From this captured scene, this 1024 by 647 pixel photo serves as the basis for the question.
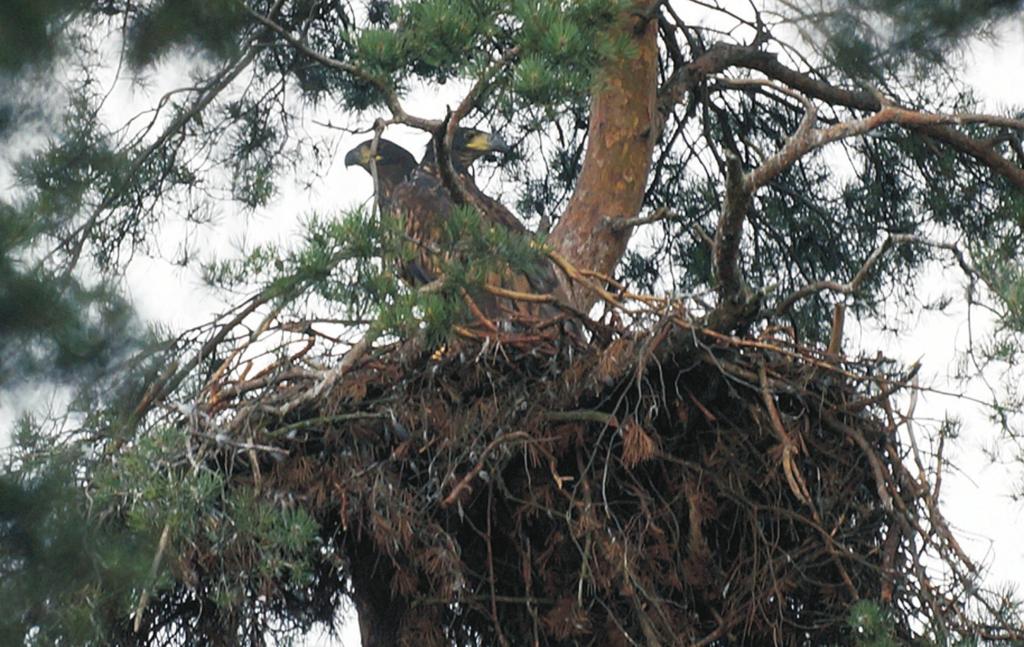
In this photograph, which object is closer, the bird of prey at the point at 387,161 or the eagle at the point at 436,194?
the eagle at the point at 436,194

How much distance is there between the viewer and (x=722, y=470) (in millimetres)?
5266

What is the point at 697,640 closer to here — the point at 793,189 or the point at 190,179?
the point at 190,179

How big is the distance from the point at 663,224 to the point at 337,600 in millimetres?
2706

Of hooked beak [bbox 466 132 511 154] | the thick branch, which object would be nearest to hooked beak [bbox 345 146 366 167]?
hooked beak [bbox 466 132 511 154]

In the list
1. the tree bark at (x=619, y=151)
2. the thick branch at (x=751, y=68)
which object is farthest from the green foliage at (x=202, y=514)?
the thick branch at (x=751, y=68)

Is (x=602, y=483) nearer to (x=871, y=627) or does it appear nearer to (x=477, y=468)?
(x=477, y=468)

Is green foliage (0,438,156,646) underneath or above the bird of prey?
underneath

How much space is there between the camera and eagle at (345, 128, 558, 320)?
19.1 feet

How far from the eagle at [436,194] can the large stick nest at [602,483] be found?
0.42 m

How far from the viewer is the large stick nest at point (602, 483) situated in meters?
5.08

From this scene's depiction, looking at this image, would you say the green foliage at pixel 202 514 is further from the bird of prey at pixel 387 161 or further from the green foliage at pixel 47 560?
the bird of prey at pixel 387 161

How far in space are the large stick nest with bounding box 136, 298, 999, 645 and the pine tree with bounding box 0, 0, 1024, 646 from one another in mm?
10

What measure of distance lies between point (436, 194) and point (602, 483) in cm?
222

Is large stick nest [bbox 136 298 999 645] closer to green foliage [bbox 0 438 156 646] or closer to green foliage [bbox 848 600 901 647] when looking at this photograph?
green foliage [bbox 848 600 901 647]
